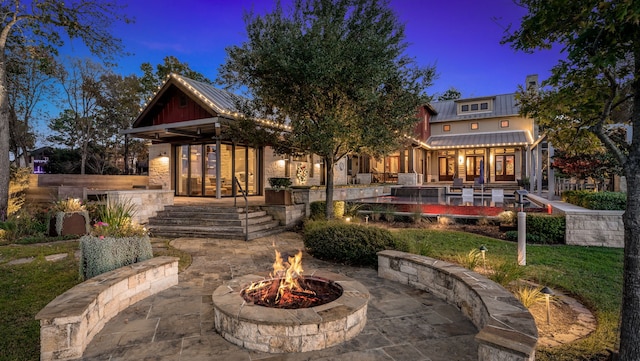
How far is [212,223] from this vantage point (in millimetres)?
9422

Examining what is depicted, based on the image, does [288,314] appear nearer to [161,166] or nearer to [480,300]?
[480,300]

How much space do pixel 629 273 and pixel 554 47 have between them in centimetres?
231

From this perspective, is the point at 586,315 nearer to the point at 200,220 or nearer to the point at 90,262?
the point at 90,262

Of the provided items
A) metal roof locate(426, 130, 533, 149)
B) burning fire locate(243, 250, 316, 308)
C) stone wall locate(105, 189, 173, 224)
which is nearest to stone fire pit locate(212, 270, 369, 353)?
burning fire locate(243, 250, 316, 308)

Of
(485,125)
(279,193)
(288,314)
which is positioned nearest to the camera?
(288,314)

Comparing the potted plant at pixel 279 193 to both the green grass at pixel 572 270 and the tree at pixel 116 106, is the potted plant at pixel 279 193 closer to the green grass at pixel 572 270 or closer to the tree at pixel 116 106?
the green grass at pixel 572 270

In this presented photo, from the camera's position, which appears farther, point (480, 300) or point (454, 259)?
point (454, 259)

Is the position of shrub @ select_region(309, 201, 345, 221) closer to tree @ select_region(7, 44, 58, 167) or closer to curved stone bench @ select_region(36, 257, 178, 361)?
curved stone bench @ select_region(36, 257, 178, 361)

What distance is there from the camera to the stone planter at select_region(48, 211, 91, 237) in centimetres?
823

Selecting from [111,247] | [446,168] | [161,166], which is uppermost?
[446,168]

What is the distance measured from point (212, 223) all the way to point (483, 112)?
76.4 ft

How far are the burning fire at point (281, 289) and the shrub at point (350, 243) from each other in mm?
1797

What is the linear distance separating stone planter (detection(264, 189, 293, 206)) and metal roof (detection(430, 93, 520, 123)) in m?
19.7

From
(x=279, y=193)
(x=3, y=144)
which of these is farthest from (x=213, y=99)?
(x=3, y=144)
